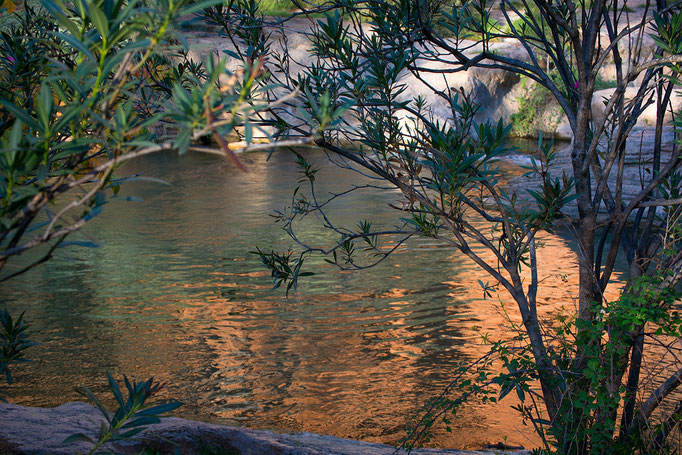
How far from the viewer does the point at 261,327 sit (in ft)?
18.1

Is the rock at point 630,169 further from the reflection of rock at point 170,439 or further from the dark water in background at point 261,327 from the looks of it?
the reflection of rock at point 170,439

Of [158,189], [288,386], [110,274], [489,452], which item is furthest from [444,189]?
[158,189]

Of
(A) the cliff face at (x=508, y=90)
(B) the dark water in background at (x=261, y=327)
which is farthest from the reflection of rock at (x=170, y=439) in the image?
(A) the cliff face at (x=508, y=90)

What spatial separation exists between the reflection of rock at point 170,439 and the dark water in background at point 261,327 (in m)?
0.41

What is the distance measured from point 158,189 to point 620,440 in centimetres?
1020

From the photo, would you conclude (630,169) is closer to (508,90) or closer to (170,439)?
(170,439)

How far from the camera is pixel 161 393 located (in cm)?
442

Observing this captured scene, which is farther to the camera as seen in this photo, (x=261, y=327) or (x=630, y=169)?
(x=630, y=169)

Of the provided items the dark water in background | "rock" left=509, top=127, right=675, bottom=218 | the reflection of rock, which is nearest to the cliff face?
"rock" left=509, top=127, right=675, bottom=218

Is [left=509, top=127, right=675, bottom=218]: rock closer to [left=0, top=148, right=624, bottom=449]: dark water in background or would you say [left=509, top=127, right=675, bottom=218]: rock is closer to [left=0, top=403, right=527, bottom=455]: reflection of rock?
[left=0, top=148, right=624, bottom=449]: dark water in background

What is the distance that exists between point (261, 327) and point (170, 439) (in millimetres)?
2588

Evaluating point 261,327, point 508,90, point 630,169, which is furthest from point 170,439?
point 508,90

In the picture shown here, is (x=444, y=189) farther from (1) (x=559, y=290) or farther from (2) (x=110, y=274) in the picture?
(2) (x=110, y=274)

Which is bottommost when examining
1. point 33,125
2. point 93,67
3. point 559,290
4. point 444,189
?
point 559,290
